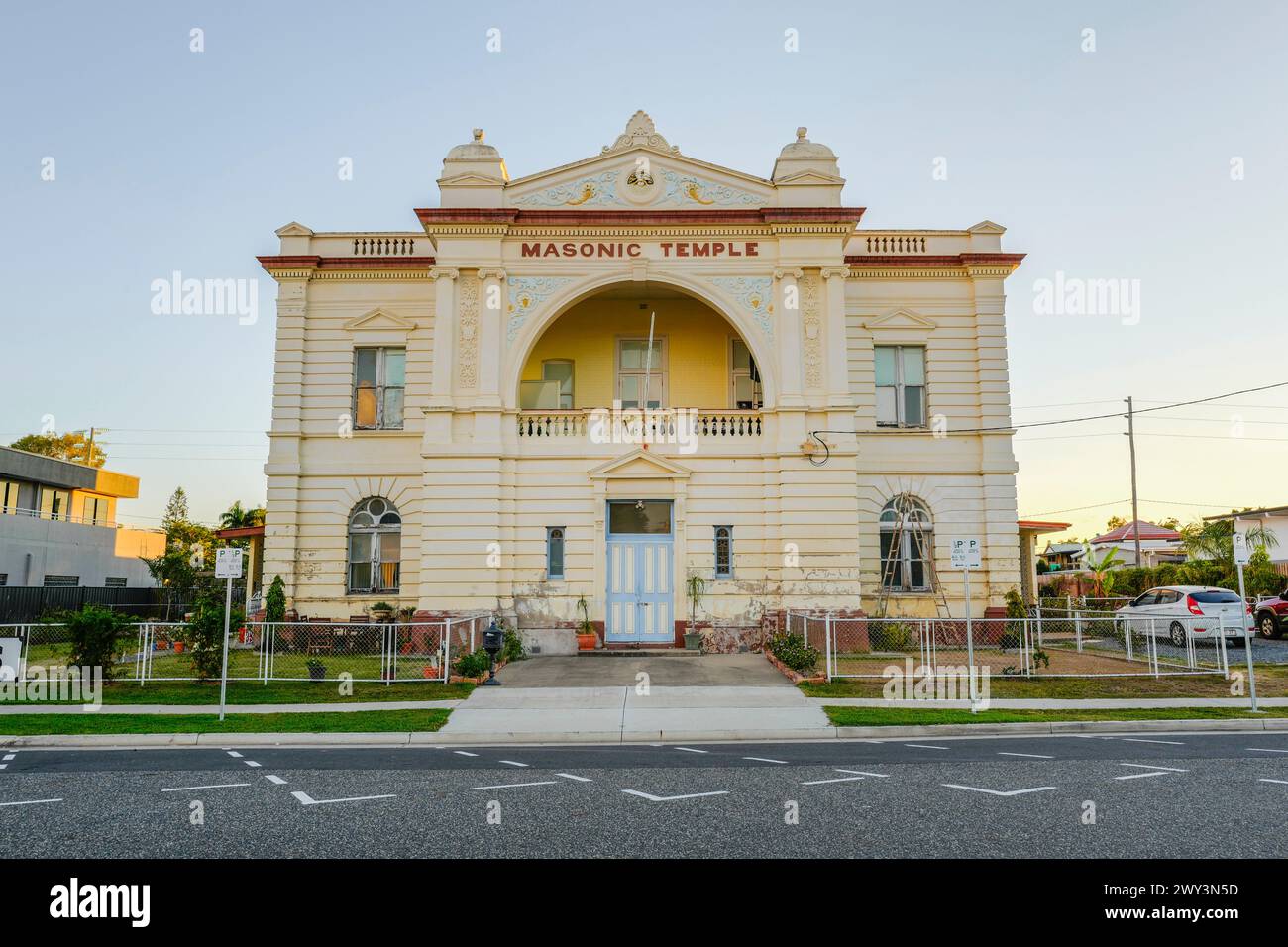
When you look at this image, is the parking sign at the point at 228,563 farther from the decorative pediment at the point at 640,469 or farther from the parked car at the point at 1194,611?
the parked car at the point at 1194,611

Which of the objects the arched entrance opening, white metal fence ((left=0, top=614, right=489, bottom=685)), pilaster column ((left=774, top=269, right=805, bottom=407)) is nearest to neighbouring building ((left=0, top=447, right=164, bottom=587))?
white metal fence ((left=0, top=614, right=489, bottom=685))

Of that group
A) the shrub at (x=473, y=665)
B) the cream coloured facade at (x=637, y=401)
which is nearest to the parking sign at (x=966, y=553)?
the cream coloured facade at (x=637, y=401)

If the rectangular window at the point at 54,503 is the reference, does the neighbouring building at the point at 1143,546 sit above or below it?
below

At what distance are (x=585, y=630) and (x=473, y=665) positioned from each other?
170 inches

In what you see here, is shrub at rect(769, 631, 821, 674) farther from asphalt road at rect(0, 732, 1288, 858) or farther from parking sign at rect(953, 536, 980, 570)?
asphalt road at rect(0, 732, 1288, 858)

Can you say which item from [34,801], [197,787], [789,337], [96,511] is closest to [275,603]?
[197,787]

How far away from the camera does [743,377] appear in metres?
24.3

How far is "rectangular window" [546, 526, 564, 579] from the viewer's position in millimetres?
21453

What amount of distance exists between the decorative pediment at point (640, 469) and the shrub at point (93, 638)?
1063 centimetres

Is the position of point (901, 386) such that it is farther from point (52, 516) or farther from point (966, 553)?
point (52, 516)

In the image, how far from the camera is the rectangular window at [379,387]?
79.0 ft

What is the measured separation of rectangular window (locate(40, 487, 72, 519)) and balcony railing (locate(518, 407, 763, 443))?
35.9 meters

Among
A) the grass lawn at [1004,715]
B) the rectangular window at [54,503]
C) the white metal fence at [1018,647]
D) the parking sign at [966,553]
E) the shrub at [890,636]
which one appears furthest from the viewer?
the rectangular window at [54,503]

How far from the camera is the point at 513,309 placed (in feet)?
72.5
